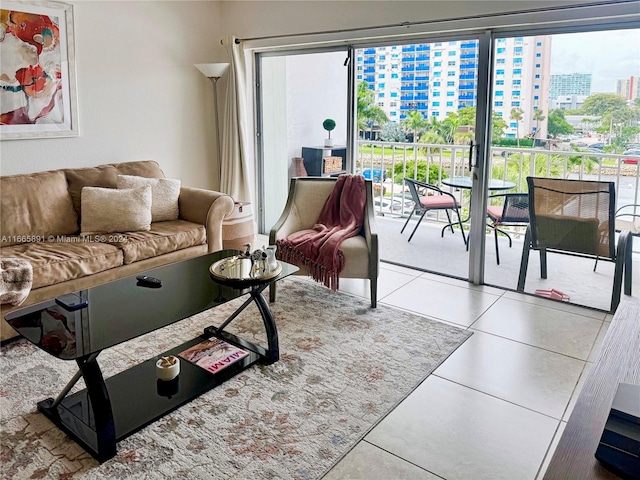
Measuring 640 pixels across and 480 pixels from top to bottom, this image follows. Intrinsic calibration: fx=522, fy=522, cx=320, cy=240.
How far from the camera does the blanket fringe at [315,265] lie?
3.50 metres

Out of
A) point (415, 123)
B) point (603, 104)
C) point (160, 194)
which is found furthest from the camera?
point (415, 123)

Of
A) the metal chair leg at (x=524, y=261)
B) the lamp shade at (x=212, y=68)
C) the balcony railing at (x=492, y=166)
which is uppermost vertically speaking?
the lamp shade at (x=212, y=68)

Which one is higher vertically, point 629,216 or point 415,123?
point 415,123

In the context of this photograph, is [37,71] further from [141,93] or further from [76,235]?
[76,235]

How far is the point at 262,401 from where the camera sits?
244 centimetres

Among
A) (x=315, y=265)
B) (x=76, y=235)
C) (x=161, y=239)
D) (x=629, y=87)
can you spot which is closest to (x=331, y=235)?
(x=315, y=265)

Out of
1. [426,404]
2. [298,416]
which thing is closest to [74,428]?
[298,416]

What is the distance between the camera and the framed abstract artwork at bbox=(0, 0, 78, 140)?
11.9 feet

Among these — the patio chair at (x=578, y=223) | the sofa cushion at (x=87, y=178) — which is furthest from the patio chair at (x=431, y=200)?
the sofa cushion at (x=87, y=178)

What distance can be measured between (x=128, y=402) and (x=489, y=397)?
1.67 metres

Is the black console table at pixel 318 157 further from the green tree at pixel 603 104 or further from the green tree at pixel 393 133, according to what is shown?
the green tree at pixel 603 104

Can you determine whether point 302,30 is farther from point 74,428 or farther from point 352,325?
point 74,428

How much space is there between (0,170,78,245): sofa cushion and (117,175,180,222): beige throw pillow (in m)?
0.42

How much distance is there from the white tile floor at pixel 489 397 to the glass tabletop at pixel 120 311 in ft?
3.13
